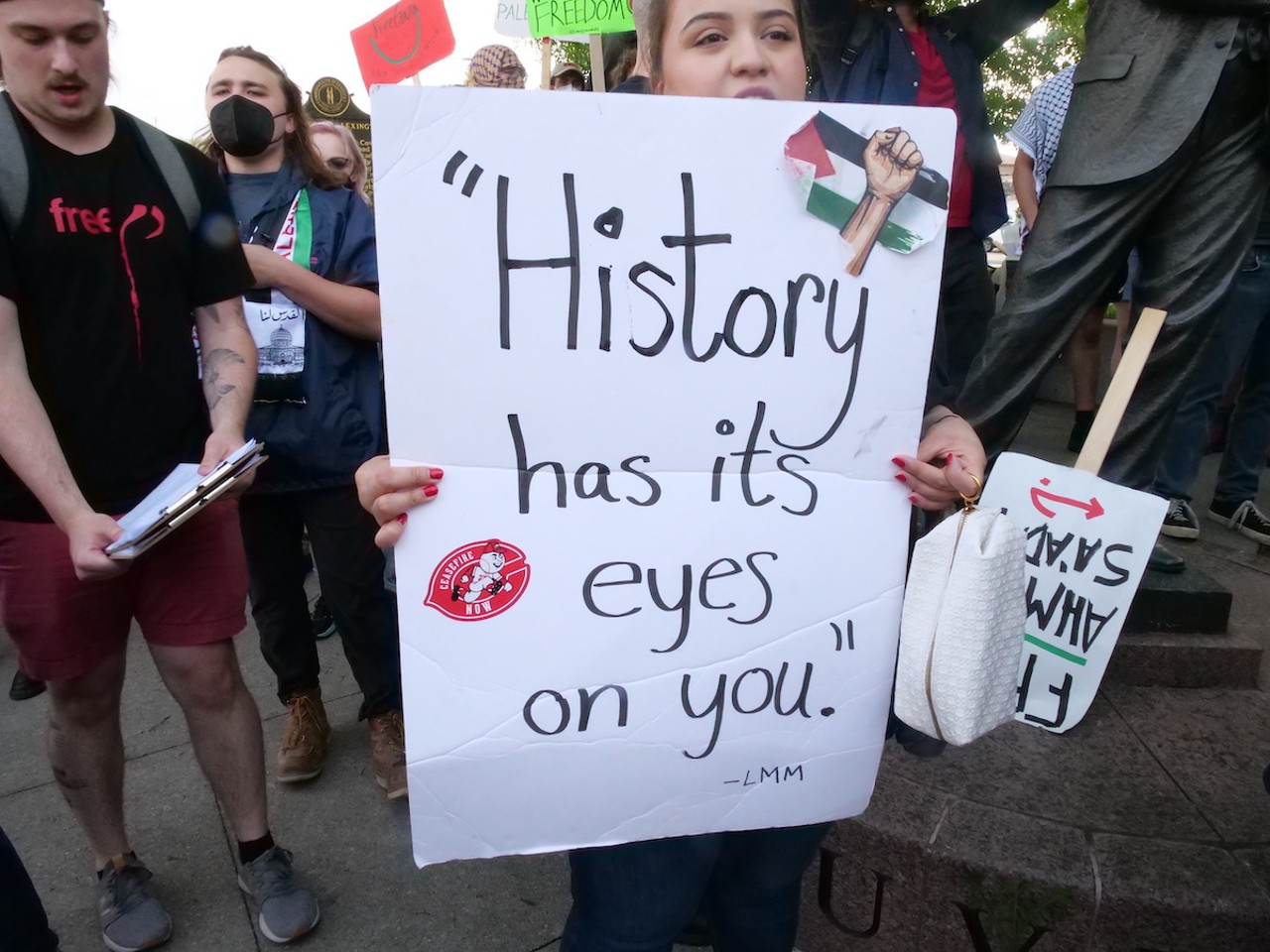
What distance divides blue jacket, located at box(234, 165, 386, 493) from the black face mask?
10 centimetres

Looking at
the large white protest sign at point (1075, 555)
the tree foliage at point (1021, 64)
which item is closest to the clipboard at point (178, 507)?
the large white protest sign at point (1075, 555)

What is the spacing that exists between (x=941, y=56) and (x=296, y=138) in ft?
6.49

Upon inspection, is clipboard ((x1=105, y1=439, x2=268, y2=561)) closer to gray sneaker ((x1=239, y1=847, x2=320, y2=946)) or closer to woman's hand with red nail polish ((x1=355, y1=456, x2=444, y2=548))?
woman's hand with red nail polish ((x1=355, y1=456, x2=444, y2=548))

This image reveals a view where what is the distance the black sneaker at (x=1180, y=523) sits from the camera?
3.20 meters

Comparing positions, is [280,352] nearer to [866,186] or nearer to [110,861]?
[110,861]

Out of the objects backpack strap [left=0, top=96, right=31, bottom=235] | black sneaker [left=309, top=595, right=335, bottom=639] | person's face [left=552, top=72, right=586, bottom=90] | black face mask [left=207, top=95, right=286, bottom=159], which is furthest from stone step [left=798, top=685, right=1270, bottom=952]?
person's face [left=552, top=72, right=586, bottom=90]

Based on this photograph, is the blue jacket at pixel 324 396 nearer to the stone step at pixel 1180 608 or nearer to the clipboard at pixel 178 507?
the clipboard at pixel 178 507

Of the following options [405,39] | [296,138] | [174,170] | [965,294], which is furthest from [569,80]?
[174,170]

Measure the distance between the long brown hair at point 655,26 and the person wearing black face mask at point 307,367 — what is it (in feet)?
3.62

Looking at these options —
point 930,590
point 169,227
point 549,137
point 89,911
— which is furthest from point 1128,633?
point 89,911

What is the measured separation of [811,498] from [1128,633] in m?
1.69

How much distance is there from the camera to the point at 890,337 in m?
1.08

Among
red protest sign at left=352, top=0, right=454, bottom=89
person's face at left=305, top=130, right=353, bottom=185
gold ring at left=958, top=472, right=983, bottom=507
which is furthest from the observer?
red protest sign at left=352, top=0, right=454, bottom=89

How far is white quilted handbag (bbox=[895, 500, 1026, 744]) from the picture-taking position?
1.01 metres
